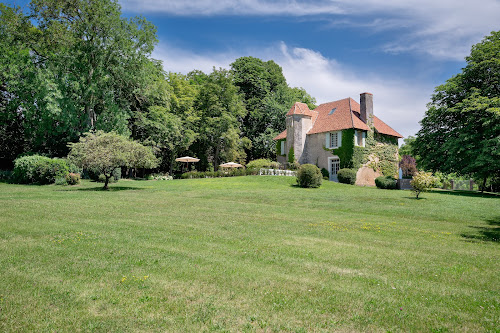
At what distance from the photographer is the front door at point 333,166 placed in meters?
37.5

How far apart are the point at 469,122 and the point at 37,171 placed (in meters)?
37.8

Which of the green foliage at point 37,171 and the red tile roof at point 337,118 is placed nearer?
the green foliage at point 37,171

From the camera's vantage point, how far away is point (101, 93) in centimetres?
3378

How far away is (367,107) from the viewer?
122ft

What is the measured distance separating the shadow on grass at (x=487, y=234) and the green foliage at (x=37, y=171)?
2716 centimetres

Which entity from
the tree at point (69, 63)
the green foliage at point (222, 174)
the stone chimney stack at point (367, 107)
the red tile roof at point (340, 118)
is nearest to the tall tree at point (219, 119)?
the green foliage at point (222, 174)

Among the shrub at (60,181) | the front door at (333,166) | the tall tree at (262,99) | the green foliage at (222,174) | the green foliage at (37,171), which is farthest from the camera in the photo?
the tall tree at (262,99)

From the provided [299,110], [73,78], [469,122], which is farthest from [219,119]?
[469,122]

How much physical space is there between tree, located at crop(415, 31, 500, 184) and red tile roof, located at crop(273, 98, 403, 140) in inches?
212

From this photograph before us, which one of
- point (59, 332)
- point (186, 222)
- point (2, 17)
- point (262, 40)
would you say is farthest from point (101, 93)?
point (59, 332)

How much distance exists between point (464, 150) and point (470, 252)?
2513cm

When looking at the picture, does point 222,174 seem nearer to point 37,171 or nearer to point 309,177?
point 309,177

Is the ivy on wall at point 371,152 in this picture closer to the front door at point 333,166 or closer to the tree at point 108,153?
the front door at point 333,166

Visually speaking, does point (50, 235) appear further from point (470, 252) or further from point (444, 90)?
point (444, 90)
